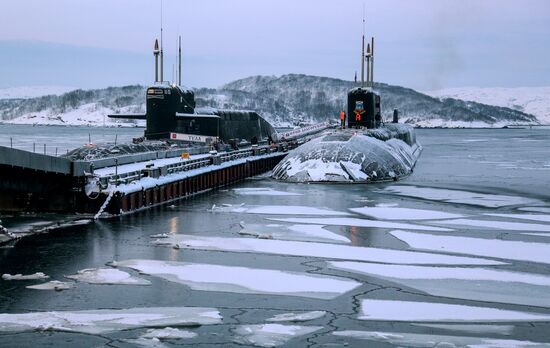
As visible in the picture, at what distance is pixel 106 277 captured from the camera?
21.1 metres

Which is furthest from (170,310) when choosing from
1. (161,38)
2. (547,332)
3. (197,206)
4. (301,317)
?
(161,38)

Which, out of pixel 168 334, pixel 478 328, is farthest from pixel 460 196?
pixel 168 334

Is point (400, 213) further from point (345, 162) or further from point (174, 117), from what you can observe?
point (174, 117)

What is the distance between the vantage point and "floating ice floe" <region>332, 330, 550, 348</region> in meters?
15.0

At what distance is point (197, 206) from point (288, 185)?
12.0m

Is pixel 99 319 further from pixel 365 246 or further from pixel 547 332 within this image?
pixel 365 246

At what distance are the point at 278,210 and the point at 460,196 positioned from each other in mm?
12676

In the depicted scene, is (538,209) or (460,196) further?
(460,196)

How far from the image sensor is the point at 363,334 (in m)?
15.9

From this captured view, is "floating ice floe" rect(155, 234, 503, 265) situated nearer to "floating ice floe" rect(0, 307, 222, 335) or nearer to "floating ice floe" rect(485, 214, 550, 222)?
"floating ice floe" rect(0, 307, 222, 335)

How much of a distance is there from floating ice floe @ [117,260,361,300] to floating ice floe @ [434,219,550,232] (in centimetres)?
1238

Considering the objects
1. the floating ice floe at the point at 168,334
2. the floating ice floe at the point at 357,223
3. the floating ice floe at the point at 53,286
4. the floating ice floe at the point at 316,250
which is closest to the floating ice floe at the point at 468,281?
the floating ice floe at the point at 316,250

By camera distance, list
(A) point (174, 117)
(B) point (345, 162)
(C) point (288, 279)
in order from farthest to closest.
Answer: (A) point (174, 117), (B) point (345, 162), (C) point (288, 279)

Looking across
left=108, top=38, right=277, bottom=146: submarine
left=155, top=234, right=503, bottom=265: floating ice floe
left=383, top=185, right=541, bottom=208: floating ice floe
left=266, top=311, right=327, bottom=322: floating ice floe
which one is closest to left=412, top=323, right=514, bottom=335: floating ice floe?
left=266, top=311, right=327, bottom=322: floating ice floe
